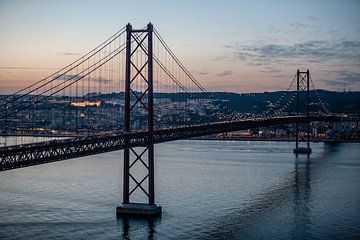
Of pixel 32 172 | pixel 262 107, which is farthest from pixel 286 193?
pixel 262 107

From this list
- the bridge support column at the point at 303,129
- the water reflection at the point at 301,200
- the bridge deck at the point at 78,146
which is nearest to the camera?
the bridge deck at the point at 78,146

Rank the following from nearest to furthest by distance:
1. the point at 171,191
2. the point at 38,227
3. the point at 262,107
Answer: the point at 38,227 < the point at 171,191 < the point at 262,107

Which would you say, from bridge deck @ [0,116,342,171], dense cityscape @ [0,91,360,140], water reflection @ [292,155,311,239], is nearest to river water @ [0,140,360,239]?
water reflection @ [292,155,311,239]

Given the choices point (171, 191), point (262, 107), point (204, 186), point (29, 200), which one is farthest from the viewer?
point (262, 107)

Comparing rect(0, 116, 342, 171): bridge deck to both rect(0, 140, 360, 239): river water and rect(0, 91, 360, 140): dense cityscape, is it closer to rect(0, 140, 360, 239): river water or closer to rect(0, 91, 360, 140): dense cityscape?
rect(0, 140, 360, 239): river water

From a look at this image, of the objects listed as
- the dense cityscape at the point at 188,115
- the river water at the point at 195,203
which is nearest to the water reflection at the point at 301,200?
the river water at the point at 195,203

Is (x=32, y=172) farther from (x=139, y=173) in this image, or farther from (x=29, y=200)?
(x=29, y=200)

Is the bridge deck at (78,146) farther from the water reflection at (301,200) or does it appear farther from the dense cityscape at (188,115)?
the dense cityscape at (188,115)

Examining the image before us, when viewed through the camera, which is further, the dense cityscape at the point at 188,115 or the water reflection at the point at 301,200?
the dense cityscape at the point at 188,115

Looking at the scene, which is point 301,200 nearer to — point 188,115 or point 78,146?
point 78,146
